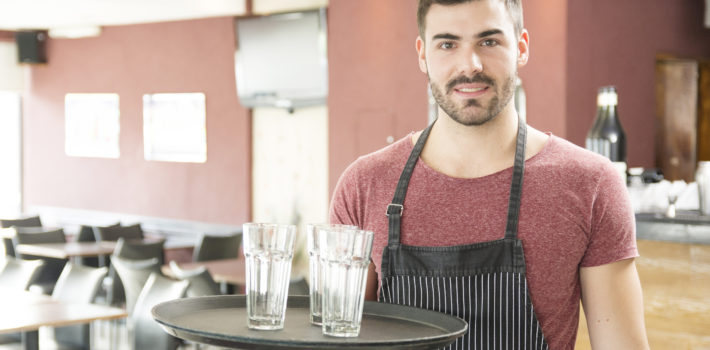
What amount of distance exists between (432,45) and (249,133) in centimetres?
684

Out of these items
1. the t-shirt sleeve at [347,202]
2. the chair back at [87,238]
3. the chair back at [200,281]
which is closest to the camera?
the t-shirt sleeve at [347,202]

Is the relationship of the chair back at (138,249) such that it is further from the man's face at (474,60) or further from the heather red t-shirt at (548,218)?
the man's face at (474,60)

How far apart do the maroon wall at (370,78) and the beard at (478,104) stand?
15.6 feet

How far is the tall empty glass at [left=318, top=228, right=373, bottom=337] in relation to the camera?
1285 mm

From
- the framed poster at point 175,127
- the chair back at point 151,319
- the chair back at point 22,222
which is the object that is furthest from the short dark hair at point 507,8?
the chair back at point 22,222

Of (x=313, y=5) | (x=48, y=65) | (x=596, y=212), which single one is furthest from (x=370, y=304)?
(x=48, y=65)

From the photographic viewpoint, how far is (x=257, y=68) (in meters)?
7.88

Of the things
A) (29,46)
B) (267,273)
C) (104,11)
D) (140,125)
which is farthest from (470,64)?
(29,46)

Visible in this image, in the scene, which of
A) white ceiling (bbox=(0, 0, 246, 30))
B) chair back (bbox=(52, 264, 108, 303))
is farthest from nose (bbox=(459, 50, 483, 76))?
white ceiling (bbox=(0, 0, 246, 30))

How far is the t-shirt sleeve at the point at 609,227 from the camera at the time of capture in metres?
1.49

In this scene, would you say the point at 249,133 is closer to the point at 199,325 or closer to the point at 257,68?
the point at 257,68

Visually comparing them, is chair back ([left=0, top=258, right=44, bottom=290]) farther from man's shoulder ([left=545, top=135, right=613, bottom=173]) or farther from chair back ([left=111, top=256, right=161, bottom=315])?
man's shoulder ([left=545, top=135, right=613, bottom=173])

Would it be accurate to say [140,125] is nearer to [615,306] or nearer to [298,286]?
[298,286]

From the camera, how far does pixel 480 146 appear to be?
5.20 ft
